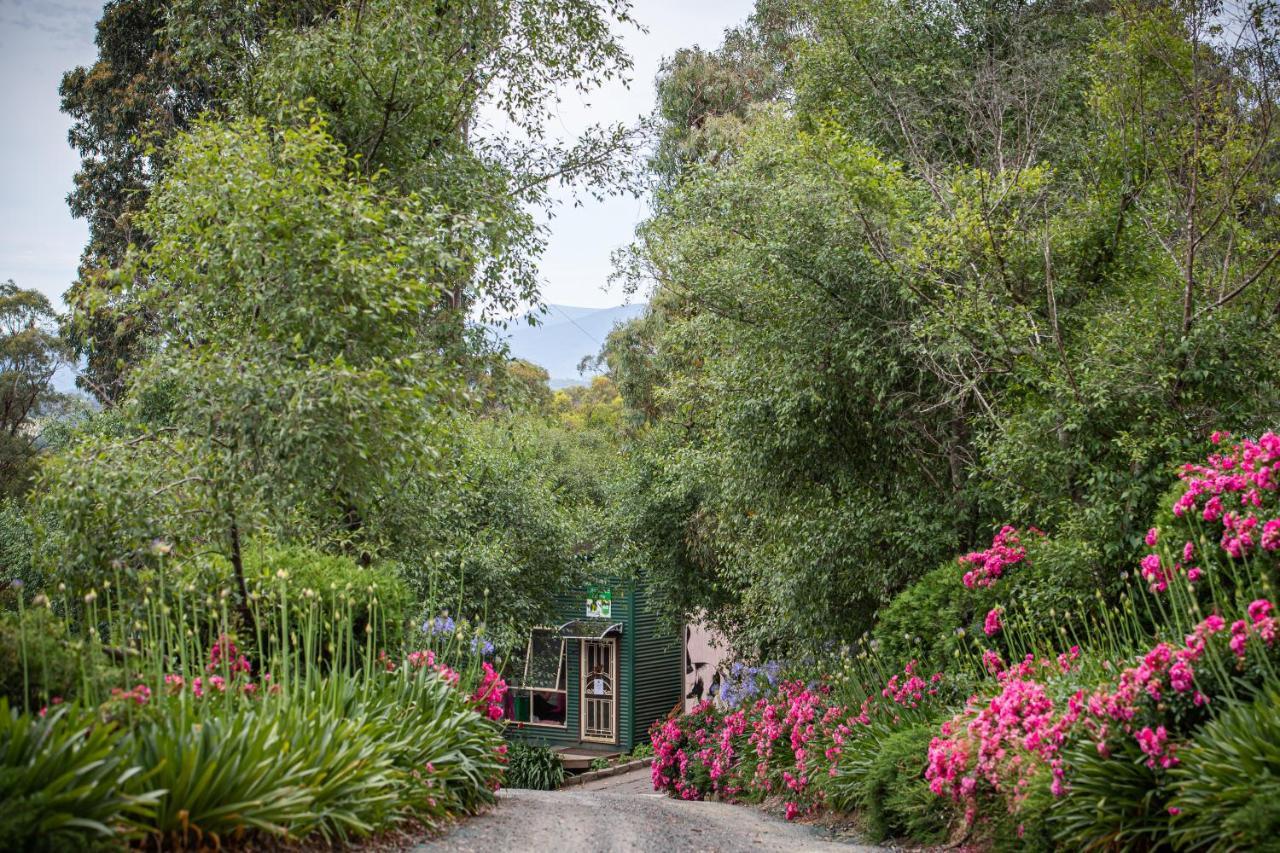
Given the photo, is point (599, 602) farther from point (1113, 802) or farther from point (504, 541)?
point (1113, 802)

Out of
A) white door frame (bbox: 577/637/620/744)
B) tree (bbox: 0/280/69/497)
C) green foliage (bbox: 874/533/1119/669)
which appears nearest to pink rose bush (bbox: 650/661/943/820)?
green foliage (bbox: 874/533/1119/669)

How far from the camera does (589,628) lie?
72.3ft

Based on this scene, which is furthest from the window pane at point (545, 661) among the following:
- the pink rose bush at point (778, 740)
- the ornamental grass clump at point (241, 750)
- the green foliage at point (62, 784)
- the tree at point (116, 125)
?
the green foliage at point (62, 784)

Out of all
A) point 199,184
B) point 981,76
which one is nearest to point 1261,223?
point 981,76

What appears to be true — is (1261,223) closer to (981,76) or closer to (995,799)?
(981,76)

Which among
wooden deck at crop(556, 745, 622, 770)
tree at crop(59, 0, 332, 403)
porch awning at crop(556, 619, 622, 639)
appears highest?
tree at crop(59, 0, 332, 403)

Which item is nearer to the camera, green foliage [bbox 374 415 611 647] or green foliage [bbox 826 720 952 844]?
green foliage [bbox 826 720 952 844]

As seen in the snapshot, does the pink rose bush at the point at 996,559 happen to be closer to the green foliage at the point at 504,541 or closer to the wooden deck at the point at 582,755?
the green foliage at the point at 504,541

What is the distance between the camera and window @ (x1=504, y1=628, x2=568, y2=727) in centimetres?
2273

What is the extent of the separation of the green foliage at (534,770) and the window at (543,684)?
559 cm

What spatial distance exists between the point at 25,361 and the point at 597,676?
19030 mm

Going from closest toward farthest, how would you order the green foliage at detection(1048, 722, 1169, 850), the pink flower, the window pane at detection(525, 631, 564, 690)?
1. the green foliage at detection(1048, 722, 1169, 850)
2. the pink flower
3. the window pane at detection(525, 631, 564, 690)

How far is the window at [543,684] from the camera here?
22.7 m

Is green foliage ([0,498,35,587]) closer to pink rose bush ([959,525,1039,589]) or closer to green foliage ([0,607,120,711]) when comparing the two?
green foliage ([0,607,120,711])
